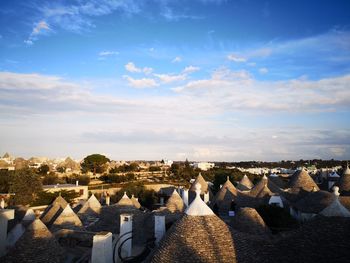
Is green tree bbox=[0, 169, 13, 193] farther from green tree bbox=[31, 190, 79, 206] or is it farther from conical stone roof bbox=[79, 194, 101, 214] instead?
conical stone roof bbox=[79, 194, 101, 214]

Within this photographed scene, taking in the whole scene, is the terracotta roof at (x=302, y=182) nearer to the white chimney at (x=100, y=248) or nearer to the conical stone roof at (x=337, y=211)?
the conical stone roof at (x=337, y=211)

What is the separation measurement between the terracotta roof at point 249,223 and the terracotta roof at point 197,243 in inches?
168

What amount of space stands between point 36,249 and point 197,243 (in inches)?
234

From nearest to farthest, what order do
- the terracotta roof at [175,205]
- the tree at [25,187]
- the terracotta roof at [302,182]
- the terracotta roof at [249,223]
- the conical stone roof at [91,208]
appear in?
1. the terracotta roof at [249,223]
2. the terracotta roof at [175,205]
3. the conical stone roof at [91,208]
4. the terracotta roof at [302,182]
5. the tree at [25,187]

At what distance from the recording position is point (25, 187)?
3550cm

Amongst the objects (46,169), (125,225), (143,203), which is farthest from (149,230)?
(46,169)

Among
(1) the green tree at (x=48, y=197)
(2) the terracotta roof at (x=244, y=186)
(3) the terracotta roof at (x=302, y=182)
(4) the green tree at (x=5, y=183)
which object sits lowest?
(1) the green tree at (x=48, y=197)

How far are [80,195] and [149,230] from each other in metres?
27.2

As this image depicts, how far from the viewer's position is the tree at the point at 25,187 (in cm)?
3425

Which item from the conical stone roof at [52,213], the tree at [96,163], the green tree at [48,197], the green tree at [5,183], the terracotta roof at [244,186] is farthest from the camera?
the tree at [96,163]

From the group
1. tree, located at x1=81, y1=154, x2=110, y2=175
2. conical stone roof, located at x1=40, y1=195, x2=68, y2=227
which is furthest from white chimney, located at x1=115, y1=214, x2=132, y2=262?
tree, located at x1=81, y1=154, x2=110, y2=175

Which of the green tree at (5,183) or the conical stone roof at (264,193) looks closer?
the conical stone roof at (264,193)

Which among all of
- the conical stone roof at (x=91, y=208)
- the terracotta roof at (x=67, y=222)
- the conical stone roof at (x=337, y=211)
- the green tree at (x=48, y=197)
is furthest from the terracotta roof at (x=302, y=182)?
the green tree at (x=48, y=197)

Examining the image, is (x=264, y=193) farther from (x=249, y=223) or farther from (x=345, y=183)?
(x=249, y=223)
